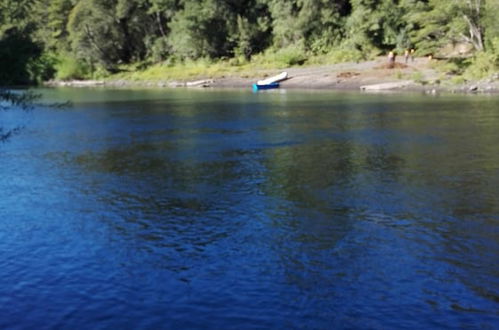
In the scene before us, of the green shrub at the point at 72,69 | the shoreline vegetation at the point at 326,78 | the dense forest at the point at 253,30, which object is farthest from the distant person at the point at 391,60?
the green shrub at the point at 72,69

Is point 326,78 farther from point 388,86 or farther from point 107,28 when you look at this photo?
point 107,28

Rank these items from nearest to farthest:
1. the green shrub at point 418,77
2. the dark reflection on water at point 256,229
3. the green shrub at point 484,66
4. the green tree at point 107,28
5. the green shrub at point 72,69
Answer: the dark reflection on water at point 256,229 < the green shrub at point 484,66 < the green shrub at point 418,77 < the green tree at point 107,28 < the green shrub at point 72,69

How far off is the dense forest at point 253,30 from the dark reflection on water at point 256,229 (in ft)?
76.0

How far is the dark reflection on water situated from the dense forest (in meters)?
23.2

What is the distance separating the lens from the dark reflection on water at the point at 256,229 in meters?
14.1

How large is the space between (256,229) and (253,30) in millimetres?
80473

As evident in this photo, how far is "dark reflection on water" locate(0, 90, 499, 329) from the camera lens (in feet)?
46.2

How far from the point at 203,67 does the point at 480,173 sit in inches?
2957

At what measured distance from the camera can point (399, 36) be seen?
246 feet

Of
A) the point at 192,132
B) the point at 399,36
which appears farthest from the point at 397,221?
the point at 399,36

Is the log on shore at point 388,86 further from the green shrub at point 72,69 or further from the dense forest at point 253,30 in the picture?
the green shrub at point 72,69

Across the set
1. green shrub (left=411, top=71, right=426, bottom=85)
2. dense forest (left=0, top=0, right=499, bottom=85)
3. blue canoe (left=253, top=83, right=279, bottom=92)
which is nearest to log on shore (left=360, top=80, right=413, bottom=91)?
green shrub (left=411, top=71, right=426, bottom=85)

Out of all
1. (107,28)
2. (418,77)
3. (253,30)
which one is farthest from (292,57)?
(107,28)

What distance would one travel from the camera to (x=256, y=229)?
19.8 meters
